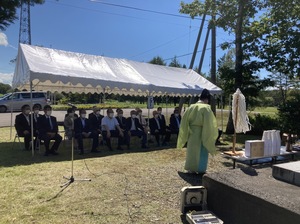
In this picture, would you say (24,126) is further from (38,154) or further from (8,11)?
(8,11)

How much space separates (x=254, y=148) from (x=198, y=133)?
1361 millimetres

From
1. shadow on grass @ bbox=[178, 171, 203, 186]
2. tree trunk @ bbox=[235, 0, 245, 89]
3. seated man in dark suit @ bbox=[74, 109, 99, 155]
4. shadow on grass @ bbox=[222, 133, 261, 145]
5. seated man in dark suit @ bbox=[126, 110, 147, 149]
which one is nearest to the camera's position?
shadow on grass @ bbox=[178, 171, 203, 186]

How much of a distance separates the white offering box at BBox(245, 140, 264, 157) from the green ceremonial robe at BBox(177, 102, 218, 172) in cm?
83

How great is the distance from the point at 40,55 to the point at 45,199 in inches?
220

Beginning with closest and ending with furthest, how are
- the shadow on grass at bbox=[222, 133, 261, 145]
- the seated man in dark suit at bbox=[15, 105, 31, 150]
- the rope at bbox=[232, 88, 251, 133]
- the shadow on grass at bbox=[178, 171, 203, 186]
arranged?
the shadow on grass at bbox=[178, 171, 203, 186], the rope at bbox=[232, 88, 251, 133], the seated man in dark suit at bbox=[15, 105, 31, 150], the shadow on grass at bbox=[222, 133, 261, 145]

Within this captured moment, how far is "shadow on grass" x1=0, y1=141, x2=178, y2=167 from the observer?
7.24 m

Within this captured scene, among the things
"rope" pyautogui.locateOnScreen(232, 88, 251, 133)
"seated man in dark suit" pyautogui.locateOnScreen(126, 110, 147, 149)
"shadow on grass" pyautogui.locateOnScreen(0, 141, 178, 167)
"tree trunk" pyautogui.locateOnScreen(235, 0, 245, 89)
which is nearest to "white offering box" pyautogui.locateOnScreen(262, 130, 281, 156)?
"rope" pyautogui.locateOnScreen(232, 88, 251, 133)

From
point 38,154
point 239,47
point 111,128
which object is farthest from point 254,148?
point 239,47

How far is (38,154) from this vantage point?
26.6 feet

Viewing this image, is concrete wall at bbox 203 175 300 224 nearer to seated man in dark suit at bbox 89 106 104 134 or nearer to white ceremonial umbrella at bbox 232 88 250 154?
white ceremonial umbrella at bbox 232 88 250 154

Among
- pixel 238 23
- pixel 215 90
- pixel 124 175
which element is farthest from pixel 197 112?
pixel 238 23

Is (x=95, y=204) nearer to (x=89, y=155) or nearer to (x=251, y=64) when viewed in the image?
(x=89, y=155)

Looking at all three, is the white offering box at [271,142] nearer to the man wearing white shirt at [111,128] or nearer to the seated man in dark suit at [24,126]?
the man wearing white shirt at [111,128]

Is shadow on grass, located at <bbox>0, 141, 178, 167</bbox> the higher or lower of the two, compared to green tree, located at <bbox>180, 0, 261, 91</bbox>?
lower
